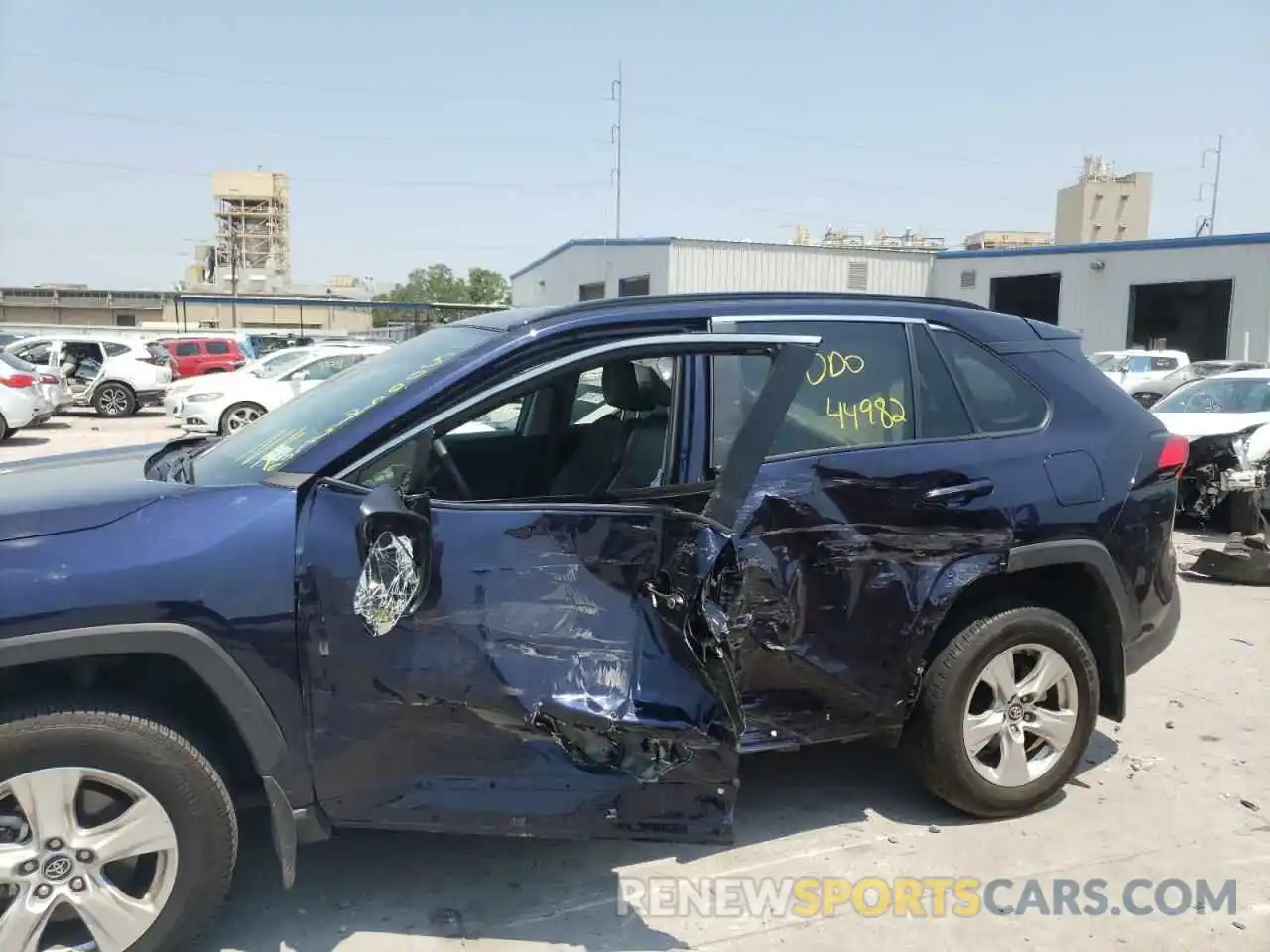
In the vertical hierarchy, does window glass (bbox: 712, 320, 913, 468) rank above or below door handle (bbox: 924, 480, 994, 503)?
above

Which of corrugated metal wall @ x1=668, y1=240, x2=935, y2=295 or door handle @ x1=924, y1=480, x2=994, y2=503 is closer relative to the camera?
door handle @ x1=924, y1=480, x2=994, y2=503

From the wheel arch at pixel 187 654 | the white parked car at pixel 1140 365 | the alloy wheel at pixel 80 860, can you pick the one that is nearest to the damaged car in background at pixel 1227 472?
the wheel arch at pixel 187 654

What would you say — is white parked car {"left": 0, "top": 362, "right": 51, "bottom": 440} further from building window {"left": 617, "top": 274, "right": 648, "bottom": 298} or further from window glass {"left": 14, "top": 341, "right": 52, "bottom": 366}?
building window {"left": 617, "top": 274, "right": 648, "bottom": 298}

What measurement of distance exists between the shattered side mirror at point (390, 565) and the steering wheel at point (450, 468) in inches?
13.5

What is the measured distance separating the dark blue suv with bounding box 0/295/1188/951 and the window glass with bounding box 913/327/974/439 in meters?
0.01

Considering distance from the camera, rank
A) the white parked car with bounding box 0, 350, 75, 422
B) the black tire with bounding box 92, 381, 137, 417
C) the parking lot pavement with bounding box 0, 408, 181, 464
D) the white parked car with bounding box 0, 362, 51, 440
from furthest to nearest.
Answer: the black tire with bounding box 92, 381, 137, 417, the white parked car with bounding box 0, 350, 75, 422, the white parked car with bounding box 0, 362, 51, 440, the parking lot pavement with bounding box 0, 408, 181, 464

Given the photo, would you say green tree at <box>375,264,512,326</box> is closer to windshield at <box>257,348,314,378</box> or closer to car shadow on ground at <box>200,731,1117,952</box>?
windshield at <box>257,348,314,378</box>

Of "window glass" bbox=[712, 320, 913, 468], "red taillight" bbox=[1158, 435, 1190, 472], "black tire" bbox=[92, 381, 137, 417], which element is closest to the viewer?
"window glass" bbox=[712, 320, 913, 468]

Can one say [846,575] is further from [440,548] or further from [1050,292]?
[1050,292]

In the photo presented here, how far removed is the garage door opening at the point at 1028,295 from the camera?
1292 inches

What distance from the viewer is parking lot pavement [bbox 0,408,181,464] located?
1609 centimetres

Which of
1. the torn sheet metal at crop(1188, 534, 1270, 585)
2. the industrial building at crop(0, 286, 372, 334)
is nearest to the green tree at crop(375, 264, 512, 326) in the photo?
the industrial building at crop(0, 286, 372, 334)

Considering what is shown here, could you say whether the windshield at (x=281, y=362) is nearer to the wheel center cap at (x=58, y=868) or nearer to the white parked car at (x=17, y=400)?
the white parked car at (x=17, y=400)

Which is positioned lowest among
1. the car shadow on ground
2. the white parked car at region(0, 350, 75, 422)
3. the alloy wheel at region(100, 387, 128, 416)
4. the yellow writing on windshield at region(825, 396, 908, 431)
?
the car shadow on ground
